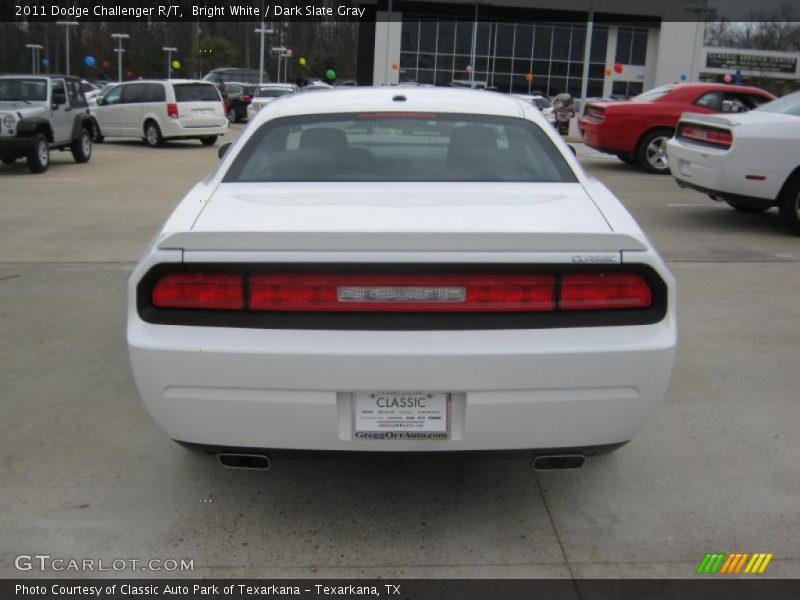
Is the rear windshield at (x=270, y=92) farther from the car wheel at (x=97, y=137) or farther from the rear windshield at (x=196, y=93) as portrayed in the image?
the car wheel at (x=97, y=137)

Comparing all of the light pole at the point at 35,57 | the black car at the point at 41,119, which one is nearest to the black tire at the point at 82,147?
the black car at the point at 41,119

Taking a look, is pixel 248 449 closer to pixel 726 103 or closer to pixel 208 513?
pixel 208 513

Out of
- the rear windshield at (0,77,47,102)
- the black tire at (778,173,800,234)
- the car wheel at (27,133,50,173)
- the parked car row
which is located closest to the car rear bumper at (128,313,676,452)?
the parked car row

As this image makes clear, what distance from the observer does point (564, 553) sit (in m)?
2.94

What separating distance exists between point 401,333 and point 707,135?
23.6ft

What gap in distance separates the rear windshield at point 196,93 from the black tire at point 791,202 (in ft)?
49.3

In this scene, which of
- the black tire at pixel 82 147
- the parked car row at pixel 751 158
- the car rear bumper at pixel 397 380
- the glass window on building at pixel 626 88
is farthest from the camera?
the glass window on building at pixel 626 88

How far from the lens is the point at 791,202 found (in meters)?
8.54

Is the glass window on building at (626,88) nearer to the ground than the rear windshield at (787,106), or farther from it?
farther from it

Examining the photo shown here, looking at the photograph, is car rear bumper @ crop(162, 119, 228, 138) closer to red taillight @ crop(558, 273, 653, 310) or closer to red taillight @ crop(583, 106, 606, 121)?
red taillight @ crop(583, 106, 606, 121)

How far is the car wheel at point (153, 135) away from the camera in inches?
785

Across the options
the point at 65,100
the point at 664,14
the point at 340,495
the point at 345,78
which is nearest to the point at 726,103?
the point at 65,100

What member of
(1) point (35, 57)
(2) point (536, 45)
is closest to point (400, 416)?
(2) point (536, 45)

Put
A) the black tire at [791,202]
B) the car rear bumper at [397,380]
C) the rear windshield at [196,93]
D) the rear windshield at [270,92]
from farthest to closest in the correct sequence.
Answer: the rear windshield at [270,92], the rear windshield at [196,93], the black tire at [791,202], the car rear bumper at [397,380]
